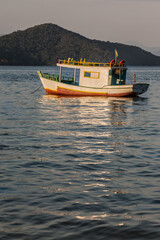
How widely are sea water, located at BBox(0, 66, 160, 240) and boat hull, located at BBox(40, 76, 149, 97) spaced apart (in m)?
16.3

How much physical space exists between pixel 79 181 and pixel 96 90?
92.7 feet

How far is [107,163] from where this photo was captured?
1266 cm

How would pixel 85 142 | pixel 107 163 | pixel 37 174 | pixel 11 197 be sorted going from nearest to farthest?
1. pixel 11 197
2. pixel 37 174
3. pixel 107 163
4. pixel 85 142

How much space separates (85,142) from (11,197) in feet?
25.4

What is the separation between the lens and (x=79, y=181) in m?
10.5

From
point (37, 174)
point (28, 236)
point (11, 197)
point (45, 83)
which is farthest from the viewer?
point (45, 83)

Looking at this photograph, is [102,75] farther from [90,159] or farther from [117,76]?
[90,159]

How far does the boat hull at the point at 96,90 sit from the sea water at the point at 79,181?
640 inches

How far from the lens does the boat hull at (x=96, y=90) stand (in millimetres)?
38219

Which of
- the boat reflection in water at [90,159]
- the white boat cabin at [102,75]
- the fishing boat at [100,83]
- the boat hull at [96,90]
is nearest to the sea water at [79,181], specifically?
the boat reflection in water at [90,159]

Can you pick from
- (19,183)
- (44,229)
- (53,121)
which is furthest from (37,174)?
(53,121)

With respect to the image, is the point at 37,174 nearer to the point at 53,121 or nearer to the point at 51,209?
the point at 51,209

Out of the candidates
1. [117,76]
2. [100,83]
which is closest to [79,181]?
[100,83]

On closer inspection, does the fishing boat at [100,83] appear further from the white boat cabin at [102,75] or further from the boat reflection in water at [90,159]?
the boat reflection in water at [90,159]
